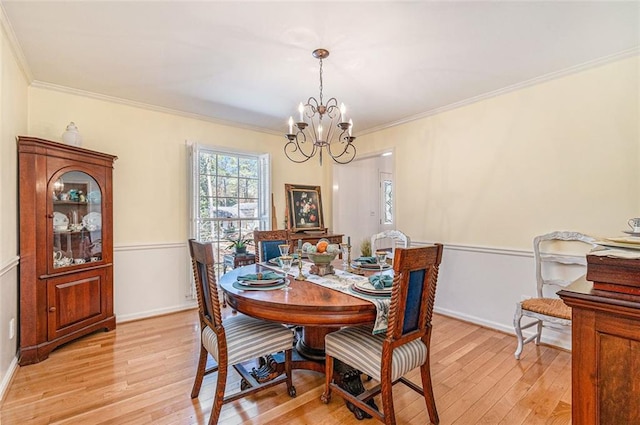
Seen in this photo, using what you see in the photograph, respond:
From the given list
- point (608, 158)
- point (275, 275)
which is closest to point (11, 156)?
point (275, 275)

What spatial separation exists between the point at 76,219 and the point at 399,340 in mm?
3076

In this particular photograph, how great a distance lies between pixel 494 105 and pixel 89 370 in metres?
4.33

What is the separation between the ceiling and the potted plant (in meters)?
1.75

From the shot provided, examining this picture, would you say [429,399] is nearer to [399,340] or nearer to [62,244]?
[399,340]

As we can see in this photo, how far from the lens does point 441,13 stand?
193 centimetres

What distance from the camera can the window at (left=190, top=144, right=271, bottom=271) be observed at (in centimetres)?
390

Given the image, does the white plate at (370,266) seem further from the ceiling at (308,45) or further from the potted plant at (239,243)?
the potted plant at (239,243)

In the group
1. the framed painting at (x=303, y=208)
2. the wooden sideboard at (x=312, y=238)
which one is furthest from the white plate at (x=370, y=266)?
the framed painting at (x=303, y=208)

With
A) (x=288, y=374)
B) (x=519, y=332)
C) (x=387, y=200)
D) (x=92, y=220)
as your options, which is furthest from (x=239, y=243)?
(x=387, y=200)

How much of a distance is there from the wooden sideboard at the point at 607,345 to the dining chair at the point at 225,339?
150 centimetres

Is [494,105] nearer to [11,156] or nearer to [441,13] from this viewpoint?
[441,13]

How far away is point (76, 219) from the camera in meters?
2.95

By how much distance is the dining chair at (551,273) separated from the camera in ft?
8.36

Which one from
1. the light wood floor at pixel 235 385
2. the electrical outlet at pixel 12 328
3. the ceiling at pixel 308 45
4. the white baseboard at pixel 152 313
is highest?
the ceiling at pixel 308 45
